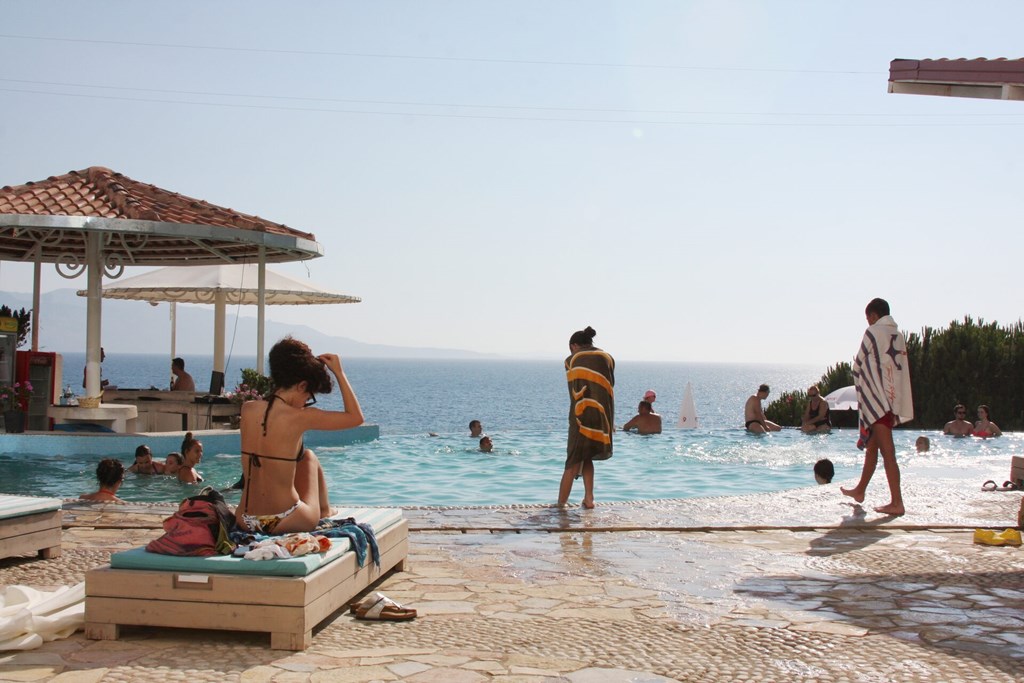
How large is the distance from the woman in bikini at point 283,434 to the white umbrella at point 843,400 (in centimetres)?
2041

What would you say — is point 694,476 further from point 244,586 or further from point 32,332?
point 244,586

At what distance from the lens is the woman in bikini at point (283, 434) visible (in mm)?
5320

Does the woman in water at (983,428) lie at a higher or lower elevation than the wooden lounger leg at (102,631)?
higher

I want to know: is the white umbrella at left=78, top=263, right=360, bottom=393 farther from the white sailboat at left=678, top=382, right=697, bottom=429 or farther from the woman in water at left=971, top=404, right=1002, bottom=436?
the woman in water at left=971, top=404, right=1002, bottom=436

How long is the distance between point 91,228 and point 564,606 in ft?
34.8

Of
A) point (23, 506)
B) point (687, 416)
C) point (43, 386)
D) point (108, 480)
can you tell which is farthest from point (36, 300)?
point (687, 416)

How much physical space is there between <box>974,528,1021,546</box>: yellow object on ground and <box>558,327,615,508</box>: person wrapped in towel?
3018 mm

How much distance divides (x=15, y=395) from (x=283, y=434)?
11.1 meters

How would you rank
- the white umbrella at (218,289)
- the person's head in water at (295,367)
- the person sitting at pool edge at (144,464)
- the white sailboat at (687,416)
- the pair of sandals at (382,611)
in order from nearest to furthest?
the pair of sandals at (382,611) → the person's head in water at (295,367) → the person sitting at pool edge at (144,464) → the white umbrella at (218,289) → the white sailboat at (687,416)

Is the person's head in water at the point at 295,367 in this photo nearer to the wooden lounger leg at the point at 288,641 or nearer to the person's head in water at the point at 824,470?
the wooden lounger leg at the point at 288,641

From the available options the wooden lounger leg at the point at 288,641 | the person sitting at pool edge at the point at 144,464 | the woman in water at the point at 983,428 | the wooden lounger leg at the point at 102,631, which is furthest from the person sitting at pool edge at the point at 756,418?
the wooden lounger leg at the point at 102,631

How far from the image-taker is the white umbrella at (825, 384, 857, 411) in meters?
24.5

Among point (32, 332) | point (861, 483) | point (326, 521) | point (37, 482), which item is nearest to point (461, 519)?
point (326, 521)

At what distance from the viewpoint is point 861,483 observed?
30.9 ft
